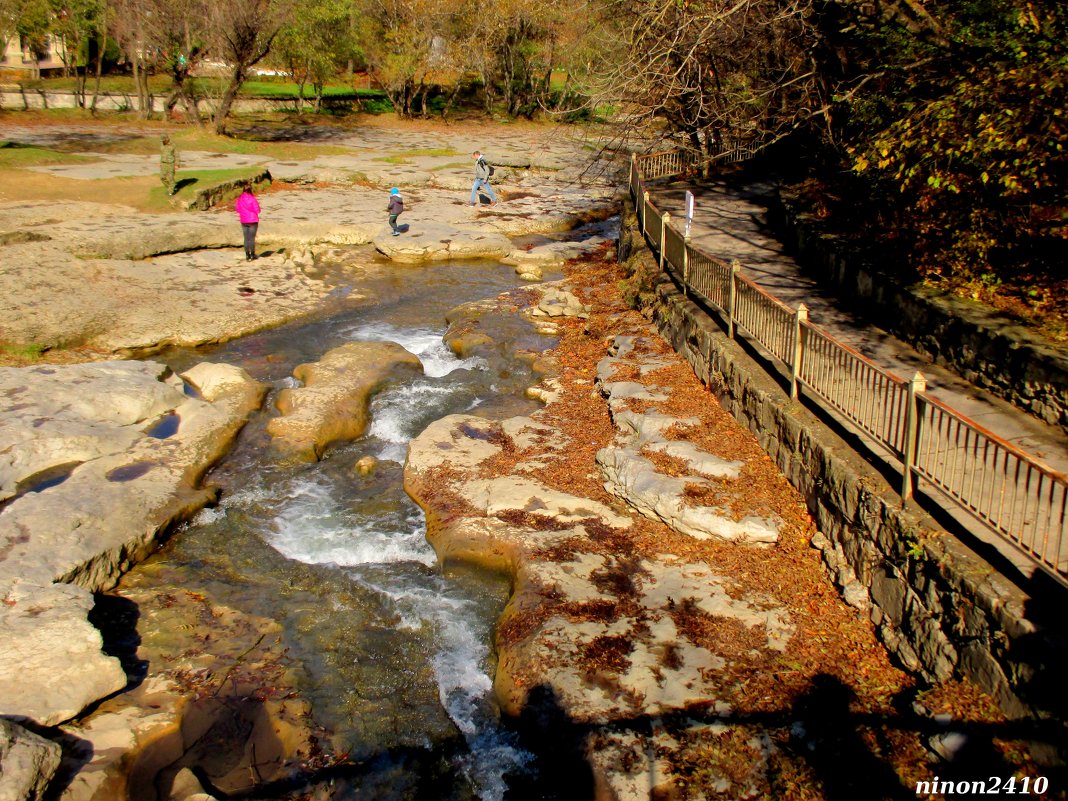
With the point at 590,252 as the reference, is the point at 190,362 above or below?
below

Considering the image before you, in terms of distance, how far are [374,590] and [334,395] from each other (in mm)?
4599

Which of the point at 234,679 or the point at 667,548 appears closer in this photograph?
the point at 234,679

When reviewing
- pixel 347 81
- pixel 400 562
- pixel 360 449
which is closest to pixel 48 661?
pixel 400 562

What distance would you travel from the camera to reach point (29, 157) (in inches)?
1080

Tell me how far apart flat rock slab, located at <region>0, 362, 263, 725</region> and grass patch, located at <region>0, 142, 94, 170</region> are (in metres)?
17.7

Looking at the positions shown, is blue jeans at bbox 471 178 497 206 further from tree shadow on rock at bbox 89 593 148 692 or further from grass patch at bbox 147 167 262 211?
tree shadow on rock at bbox 89 593 148 692

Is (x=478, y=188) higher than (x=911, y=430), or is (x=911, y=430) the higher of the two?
(x=478, y=188)

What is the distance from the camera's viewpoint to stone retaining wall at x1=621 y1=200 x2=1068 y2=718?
231 inches

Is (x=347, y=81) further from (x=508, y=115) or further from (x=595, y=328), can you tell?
(x=595, y=328)

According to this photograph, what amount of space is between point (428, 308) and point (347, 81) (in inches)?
1781

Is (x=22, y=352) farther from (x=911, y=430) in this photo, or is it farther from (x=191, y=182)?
(x=911, y=430)

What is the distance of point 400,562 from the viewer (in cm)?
936

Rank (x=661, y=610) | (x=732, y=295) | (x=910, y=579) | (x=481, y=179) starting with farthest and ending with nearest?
(x=481, y=179), (x=732, y=295), (x=661, y=610), (x=910, y=579)

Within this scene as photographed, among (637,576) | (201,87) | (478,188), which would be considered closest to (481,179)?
(478,188)
